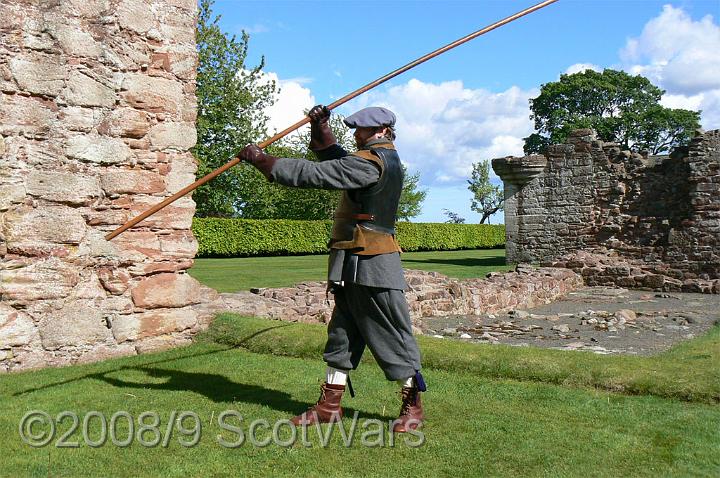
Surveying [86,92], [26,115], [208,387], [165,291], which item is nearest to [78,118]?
[86,92]

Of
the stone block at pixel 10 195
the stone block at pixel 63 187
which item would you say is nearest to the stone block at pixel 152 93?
the stone block at pixel 63 187

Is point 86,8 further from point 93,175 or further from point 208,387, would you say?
point 208,387

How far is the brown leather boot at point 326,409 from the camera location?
4465 mm

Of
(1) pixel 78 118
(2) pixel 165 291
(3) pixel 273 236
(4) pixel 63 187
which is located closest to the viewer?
(4) pixel 63 187

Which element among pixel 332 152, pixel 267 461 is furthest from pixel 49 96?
pixel 267 461

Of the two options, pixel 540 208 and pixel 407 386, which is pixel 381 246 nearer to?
pixel 407 386

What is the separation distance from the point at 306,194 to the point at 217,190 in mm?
10389

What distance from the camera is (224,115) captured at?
1171 inches

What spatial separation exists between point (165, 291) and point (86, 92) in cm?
204

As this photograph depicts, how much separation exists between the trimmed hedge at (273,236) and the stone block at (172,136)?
1975 cm

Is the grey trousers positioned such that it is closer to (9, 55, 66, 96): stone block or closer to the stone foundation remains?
the stone foundation remains

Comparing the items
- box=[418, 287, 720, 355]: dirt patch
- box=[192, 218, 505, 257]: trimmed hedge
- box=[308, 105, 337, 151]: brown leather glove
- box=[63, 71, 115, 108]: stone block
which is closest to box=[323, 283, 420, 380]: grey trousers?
box=[308, 105, 337, 151]: brown leather glove

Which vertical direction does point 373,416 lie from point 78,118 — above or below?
below

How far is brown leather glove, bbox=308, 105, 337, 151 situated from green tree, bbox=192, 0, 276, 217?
24.2 m
